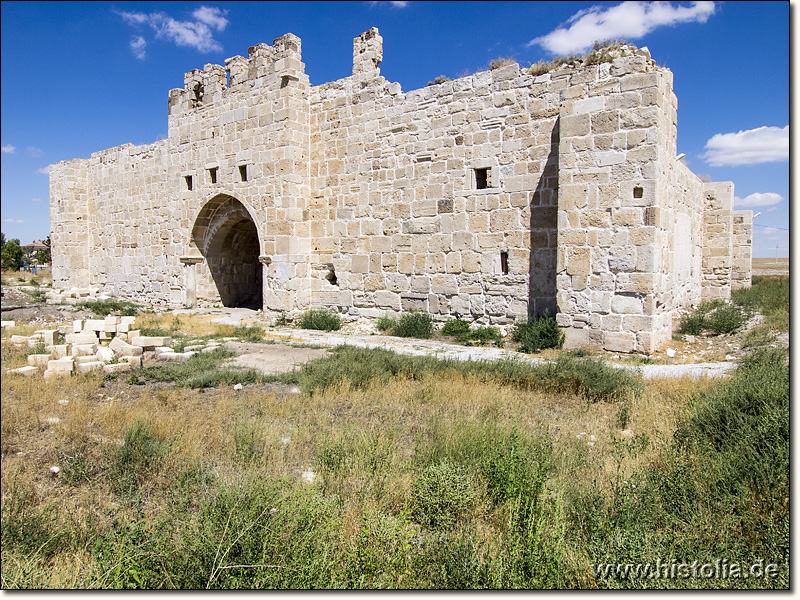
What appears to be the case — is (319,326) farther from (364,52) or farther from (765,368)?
(765,368)

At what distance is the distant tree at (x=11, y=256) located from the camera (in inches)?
1404

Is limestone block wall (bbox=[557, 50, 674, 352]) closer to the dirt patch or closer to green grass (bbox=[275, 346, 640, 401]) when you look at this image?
green grass (bbox=[275, 346, 640, 401])

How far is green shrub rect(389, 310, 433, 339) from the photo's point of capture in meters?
10.5

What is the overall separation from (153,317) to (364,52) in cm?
802

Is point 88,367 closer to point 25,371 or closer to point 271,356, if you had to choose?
point 25,371

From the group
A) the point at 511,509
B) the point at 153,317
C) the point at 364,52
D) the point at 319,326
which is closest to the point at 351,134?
the point at 364,52

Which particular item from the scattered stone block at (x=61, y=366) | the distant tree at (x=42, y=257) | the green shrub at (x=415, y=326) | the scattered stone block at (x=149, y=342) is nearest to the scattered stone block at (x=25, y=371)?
the scattered stone block at (x=61, y=366)

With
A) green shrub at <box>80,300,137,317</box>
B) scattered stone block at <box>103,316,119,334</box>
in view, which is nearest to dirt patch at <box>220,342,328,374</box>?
scattered stone block at <box>103,316,119,334</box>

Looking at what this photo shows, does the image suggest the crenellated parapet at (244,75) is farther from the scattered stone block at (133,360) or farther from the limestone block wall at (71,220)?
the scattered stone block at (133,360)

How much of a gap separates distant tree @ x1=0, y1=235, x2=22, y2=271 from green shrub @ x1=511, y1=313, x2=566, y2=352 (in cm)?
3813

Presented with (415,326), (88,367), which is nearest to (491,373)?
(415,326)

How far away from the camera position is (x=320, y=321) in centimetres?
1178

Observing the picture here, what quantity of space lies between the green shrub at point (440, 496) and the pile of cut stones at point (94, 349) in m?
5.29

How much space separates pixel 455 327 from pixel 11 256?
128 feet
